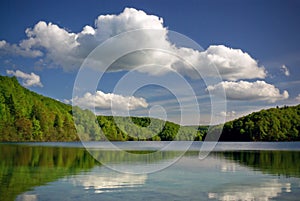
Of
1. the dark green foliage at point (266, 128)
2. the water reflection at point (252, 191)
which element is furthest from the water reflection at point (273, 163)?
the dark green foliage at point (266, 128)

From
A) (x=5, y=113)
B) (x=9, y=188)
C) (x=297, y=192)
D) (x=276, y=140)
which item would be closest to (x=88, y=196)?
(x=9, y=188)

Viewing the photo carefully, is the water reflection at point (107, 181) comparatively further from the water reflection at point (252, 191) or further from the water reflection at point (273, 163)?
the water reflection at point (273, 163)

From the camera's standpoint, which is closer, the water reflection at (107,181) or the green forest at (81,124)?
the water reflection at (107,181)

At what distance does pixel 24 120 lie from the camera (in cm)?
12588

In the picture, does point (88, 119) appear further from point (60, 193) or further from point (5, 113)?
point (60, 193)

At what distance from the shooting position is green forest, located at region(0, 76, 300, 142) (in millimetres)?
125438

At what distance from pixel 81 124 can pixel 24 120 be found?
3270cm

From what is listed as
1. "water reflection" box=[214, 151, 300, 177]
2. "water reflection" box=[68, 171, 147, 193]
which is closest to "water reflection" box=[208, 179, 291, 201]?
"water reflection" box=[68, 171, 147, 193]

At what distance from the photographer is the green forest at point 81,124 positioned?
A: 4938 inches

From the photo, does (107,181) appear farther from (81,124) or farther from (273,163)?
(81,124)

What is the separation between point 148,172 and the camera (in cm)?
3045

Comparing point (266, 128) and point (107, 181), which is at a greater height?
point (266, 128)

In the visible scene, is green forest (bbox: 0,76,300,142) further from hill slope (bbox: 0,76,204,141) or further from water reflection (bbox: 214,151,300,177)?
water reflection (bbox: 214,151,300,177)

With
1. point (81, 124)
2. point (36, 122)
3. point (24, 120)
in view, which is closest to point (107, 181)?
point (24, 120)
